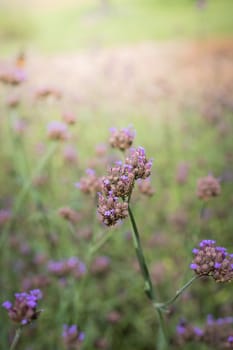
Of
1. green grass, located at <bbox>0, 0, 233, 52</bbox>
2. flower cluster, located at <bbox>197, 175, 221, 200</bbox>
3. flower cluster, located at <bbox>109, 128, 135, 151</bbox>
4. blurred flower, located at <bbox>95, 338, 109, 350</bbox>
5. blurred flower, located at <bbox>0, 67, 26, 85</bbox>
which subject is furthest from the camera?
green grass, located at <bbox>0, 0, 233, 52</bbox>

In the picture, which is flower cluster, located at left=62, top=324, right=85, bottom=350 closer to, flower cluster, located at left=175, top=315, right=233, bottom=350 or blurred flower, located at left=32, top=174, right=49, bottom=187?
flower cluster, located at left=175, top=315, right=233, bottom=350

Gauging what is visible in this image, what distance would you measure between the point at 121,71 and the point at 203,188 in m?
1.83

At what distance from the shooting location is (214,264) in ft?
1.97

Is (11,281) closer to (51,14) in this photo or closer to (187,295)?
(187,295)

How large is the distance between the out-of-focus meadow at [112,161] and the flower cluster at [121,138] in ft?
0.57

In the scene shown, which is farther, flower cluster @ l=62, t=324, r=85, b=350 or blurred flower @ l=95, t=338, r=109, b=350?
blurred flower @ l=95, t=338, r=109, b=350

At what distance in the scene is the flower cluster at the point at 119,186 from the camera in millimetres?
560

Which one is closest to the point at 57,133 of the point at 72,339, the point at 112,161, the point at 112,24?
the point at 72,339

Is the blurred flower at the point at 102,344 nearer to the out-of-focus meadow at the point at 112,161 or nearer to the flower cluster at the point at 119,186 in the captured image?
the out-of-focus meadow at the point at 112,161

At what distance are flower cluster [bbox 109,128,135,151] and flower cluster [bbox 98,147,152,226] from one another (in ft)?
0.64

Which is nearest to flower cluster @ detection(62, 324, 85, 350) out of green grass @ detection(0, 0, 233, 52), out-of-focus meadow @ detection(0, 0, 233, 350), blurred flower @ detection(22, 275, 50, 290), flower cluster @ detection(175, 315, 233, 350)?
out-of-focus meadow @ detection(0, 0, 233, 350)

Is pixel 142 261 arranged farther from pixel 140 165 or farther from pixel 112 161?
pixel 112 161

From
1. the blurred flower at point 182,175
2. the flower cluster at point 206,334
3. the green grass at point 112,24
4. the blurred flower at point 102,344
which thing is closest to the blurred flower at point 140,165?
the flower cluster at point 206,334

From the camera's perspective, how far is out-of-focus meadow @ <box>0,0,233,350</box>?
121 centimetres
